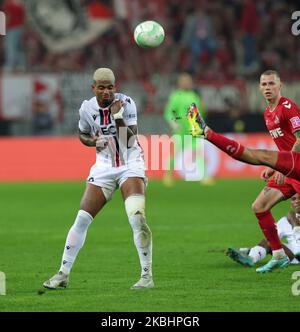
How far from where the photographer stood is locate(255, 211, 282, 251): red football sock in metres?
11.2

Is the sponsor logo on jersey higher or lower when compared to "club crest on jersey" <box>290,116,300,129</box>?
lower

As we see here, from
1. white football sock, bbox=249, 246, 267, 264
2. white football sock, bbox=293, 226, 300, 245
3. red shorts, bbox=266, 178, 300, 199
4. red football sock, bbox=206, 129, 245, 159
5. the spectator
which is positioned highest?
the spectator

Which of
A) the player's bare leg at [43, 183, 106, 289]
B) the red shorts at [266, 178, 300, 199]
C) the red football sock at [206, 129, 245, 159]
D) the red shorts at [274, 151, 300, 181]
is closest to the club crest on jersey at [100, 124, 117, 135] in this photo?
the player's bare leg at [43, 183, 106, 289]

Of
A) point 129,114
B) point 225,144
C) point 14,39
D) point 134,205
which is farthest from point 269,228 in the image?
point 14,39

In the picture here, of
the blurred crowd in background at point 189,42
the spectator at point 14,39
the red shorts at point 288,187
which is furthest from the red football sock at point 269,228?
the blurred crowd in background at point 189,42

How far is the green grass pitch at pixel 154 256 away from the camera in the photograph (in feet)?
29.6

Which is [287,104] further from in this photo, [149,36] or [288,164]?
[149,36]

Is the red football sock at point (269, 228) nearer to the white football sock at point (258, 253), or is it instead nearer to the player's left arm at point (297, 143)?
the white football sock at point (258, 253)

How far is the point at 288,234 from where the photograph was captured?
1212cm

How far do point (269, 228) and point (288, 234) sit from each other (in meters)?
0.92

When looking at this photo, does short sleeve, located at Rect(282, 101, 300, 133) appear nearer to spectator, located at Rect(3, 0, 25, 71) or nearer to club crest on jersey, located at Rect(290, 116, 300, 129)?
club crest on jersey, located at Rect(290, 116, 300, 129)

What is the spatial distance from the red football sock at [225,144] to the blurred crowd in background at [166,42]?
55.8ft

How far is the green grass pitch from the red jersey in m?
1.50
